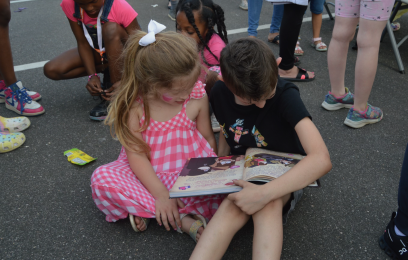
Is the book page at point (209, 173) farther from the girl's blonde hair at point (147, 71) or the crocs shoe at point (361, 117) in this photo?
the crocs shoe at point (361, 117)

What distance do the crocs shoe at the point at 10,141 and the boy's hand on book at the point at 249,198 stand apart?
5.23ft

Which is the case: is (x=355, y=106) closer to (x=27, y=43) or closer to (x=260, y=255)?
(x=260, y=255)

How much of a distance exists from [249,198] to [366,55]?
134cm

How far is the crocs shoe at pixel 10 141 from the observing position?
2045 mm

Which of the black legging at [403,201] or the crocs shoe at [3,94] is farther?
the crocs shoe at [3,94]

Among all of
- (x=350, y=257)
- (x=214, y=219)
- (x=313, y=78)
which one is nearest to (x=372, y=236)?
→ (x=350, y=257)

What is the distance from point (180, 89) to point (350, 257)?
101 cm

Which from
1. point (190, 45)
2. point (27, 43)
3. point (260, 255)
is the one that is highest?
point (190, 45)

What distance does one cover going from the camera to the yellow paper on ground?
1.95 metres

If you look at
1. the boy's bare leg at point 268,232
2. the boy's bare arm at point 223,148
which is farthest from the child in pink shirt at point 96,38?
the boy's bare leg at point 268,232

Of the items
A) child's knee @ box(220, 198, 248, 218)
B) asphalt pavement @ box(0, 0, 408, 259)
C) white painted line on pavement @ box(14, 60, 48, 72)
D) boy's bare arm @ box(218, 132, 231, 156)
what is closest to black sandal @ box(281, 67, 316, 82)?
asphalt pavement @ box(0, 0, 408, 259)

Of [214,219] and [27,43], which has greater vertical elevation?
[214,219]

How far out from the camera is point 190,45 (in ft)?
4.77

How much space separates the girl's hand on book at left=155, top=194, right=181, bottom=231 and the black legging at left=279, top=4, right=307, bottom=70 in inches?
67.4
